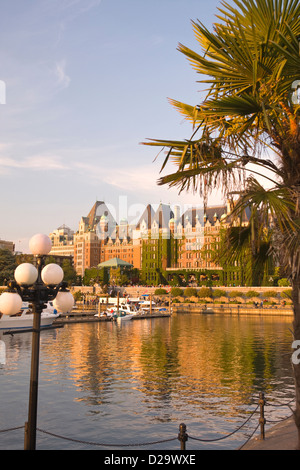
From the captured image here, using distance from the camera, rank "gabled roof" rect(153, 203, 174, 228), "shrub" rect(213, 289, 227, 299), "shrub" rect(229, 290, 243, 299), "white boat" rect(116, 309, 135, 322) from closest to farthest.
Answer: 1. "white boat" rect(116, 309, 135, 322)
2. "shrub" rect(229, 290, 243, 299)
3. "shrub" rect(213, 289, 227, 299)
4. "gabled roof" rect(153, 203, 174, 228)

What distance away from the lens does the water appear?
17.9m

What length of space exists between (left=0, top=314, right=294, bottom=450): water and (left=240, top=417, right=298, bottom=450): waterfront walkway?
3.95m

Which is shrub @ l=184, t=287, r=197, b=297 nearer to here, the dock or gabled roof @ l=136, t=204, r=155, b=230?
the dock

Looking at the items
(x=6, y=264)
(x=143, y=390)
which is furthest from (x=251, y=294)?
(x=143, y=390)

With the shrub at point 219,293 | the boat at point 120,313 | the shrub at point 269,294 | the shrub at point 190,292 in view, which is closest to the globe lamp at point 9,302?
the boat at point 120,313

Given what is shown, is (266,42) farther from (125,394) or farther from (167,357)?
(167,357)

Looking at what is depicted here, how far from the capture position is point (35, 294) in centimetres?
1002

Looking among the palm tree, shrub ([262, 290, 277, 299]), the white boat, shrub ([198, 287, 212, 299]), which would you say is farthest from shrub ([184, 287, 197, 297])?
the palm tree

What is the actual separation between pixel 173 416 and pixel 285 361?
17.4m

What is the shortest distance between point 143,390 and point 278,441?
46.9 ft

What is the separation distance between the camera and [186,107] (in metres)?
10.7

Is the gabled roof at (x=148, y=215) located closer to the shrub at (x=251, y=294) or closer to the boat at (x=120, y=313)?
the shrub at (x=251, y=294)

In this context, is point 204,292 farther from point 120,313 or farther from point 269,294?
point 120,313

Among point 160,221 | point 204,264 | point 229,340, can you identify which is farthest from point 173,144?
point 160,221
